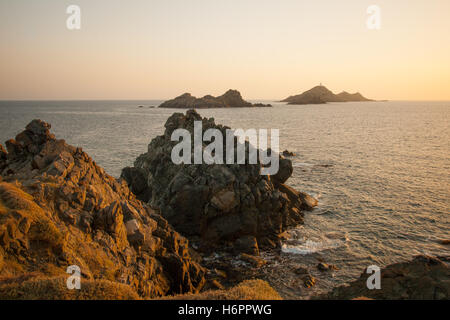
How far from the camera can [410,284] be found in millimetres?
17219

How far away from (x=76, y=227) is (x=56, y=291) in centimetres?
584

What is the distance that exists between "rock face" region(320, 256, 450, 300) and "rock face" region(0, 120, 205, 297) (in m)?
11.1

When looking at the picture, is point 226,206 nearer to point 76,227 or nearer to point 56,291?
point 76,227

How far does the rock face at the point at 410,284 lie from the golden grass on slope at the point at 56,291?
12.7 m

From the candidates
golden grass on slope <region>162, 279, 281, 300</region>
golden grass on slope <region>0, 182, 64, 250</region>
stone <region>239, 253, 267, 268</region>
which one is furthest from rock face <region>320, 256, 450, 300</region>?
golden grass on slope <region>0, 182, 64, 250</region>

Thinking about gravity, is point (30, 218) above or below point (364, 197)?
above

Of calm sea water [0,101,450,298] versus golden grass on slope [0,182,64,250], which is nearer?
golden grass on slope [0,182,64,250]

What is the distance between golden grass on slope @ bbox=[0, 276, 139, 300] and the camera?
1031 centimetres

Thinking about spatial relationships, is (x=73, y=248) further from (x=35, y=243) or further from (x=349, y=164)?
(x=349, y=164)

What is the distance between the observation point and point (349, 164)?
61.5 m

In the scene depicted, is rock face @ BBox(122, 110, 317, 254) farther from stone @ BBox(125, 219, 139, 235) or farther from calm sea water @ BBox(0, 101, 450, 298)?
stone @ BBox(125, 219, 139, 235)

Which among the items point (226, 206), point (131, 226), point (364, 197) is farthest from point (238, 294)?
point (364, 197)

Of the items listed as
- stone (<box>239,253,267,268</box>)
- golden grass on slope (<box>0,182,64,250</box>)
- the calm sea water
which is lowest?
stone (<box>239,253,267,268</box>)
